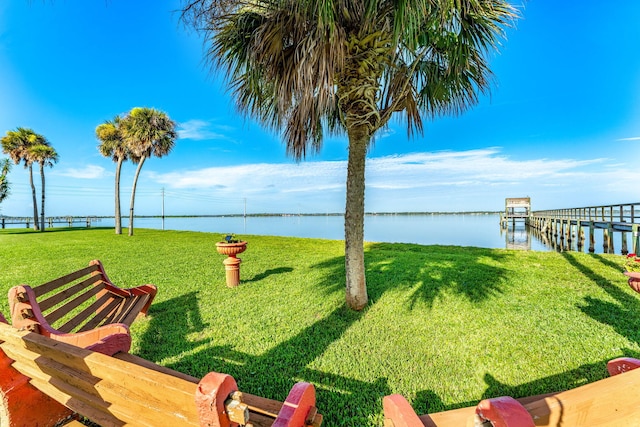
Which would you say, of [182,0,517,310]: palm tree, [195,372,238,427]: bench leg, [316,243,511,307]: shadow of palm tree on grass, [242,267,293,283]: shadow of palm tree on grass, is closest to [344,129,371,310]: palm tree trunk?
[182,0,517,310]: palm tree

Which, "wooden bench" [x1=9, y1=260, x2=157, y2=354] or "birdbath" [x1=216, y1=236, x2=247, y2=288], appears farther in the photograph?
"birdbath" [x1=216, y1=236, x2=247, y2=288]

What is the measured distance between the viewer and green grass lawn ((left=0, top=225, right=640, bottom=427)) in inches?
102

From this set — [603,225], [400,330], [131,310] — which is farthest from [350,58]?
[603,225]

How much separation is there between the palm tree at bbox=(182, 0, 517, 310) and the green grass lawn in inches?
41.0

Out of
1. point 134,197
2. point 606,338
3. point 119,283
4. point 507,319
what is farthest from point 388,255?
point 134,197

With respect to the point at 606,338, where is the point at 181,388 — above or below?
above

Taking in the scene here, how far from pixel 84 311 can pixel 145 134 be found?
18.8 m

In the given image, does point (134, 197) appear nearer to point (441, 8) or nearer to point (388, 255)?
point (388, 255)

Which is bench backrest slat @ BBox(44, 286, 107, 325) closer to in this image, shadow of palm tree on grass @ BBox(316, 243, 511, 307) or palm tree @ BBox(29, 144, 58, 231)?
shadow of palm tree on grass @ BBox(316, 243, 511, 307)

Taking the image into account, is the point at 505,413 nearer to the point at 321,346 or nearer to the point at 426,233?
the point at 321,346

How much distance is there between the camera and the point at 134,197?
19.3 m

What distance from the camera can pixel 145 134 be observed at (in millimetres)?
18656

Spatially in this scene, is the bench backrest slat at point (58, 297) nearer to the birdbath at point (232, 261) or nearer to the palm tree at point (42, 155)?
the birdbath at point (232, 261)

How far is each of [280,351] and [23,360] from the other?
2.17 metres
